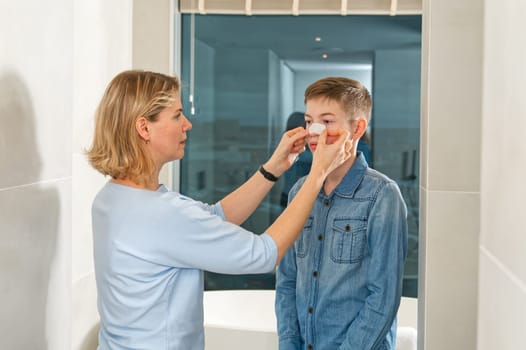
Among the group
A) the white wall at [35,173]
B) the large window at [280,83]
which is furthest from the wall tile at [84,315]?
the large window at [280,83]

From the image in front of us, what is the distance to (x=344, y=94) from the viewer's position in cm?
159

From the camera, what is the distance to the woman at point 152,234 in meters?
1.23

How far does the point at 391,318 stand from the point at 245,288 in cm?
177

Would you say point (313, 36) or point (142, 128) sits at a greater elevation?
point (313, 36)

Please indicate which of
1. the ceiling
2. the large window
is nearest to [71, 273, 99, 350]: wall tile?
the large window

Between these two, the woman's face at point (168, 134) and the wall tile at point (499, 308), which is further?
the woman's face at point (168, 134)

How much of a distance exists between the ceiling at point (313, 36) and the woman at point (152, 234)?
155 cm

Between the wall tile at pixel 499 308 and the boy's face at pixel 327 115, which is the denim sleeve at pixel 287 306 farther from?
the wall tile at pixel 499 308

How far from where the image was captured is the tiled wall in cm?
156

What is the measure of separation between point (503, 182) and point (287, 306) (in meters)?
1.21

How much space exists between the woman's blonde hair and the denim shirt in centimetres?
53

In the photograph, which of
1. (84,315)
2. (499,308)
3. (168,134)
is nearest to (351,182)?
(168,134)

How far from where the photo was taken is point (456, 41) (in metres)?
1.57

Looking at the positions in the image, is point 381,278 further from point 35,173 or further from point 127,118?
point 35,173
